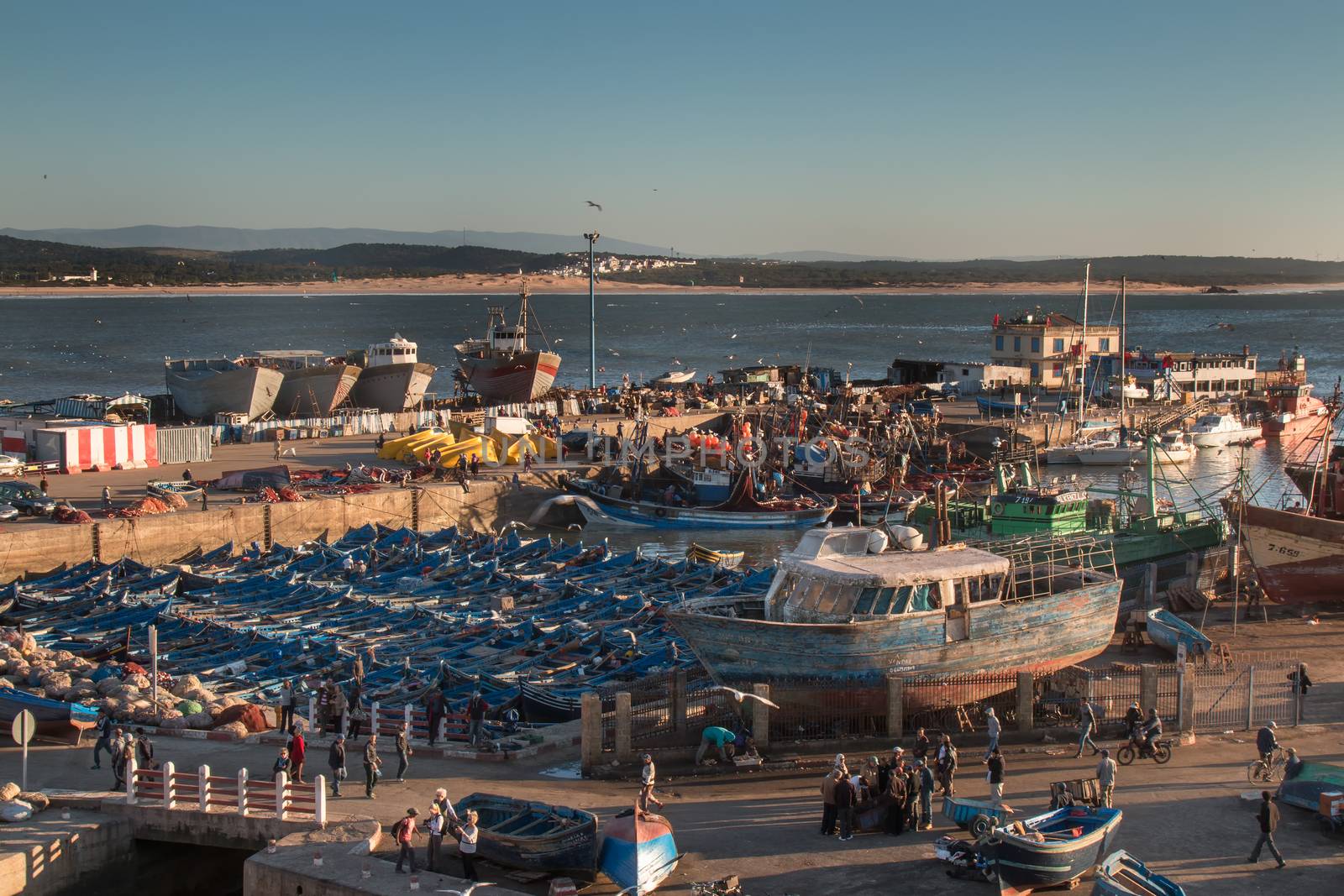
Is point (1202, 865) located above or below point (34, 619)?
above

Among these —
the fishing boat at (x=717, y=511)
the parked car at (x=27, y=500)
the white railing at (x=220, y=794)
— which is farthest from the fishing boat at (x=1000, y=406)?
the white railing at (x=220, y=794)

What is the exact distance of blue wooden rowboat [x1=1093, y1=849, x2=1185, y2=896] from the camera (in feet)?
42.9

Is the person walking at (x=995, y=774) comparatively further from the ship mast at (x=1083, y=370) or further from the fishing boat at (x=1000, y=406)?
the fishing boat at (x=1000, y=406)

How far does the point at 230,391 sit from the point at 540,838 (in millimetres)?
51031

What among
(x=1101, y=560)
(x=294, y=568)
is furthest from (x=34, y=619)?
(x=1101, y=560)

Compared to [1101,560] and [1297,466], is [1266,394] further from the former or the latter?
[1101,560]

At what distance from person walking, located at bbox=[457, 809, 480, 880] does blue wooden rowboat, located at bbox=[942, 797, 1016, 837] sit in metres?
5.46

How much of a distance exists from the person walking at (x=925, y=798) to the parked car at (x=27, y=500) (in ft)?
97.8

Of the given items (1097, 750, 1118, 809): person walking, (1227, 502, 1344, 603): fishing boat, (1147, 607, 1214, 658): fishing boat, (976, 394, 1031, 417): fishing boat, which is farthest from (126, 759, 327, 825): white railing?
(976, 394, 1031, 417): fishing boat

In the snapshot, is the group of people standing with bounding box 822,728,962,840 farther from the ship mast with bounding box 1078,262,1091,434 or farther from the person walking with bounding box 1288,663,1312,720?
the ship mast with bounding box 1078,262,1091,434

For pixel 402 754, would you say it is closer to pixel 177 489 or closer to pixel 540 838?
pixel 540 838

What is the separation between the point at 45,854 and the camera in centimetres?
1570

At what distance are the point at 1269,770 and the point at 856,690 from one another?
5579 millimetres

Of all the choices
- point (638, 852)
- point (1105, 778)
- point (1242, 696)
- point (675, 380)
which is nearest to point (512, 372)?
point (675, 380)
